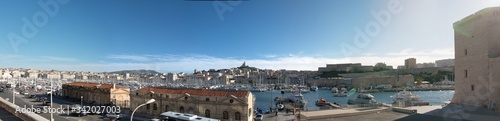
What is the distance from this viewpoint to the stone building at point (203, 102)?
74.6 ft

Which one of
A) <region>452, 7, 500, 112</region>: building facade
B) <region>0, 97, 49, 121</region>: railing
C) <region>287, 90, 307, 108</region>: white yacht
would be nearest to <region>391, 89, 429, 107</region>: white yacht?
<region>452, 7, 500, 112</region>: building facade

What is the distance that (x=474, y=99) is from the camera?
19.0 metres

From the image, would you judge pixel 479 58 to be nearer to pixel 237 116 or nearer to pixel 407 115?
pixel 407 115

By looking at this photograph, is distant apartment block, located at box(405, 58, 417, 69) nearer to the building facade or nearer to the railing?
the building facade

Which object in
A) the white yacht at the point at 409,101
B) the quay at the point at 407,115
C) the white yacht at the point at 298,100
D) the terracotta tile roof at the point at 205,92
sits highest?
the terracotta tile roof at the point at 205,92

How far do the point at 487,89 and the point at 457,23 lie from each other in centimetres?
536

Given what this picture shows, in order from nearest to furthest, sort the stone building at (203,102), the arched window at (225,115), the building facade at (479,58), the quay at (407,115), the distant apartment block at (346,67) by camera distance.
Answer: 1. the quay at (407,115)
2. the building facade at (479,58)
3. the stone building at (203,102)
4. the arched window at (225,115)
5. the distant apartment block at (346,67)

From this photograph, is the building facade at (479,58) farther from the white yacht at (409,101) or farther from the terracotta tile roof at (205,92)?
the terracotta tile roof at (205,92)

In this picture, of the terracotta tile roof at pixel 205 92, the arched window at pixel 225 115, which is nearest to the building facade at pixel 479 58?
the terracotta tile roof at pixel 205 92

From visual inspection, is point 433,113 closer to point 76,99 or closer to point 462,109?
point 462,109

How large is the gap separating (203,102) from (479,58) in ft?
64.8

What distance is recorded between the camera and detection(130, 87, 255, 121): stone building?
22.7 m

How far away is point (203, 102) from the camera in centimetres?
2444

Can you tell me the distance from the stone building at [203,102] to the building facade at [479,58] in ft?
49.9
